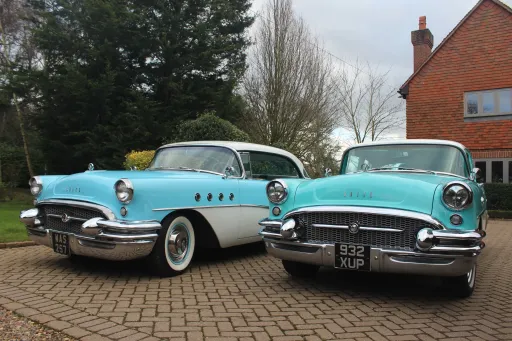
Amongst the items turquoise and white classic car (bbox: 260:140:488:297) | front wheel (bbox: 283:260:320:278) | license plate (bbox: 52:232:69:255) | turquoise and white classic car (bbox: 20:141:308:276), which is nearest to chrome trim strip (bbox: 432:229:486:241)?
turquoise and white classic car (bbox: 260:140:488:297)

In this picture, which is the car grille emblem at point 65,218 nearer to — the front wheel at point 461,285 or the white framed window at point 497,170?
the front wheel at point 461,285

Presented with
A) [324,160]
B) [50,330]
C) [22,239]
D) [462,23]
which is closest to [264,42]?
[324,160]

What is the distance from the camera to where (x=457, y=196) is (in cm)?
360

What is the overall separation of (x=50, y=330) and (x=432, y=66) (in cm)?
1674

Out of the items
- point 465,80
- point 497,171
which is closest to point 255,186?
point 497,171

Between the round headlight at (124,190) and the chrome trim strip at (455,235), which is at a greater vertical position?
the round headlight at (124,190)

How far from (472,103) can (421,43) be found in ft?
13.5

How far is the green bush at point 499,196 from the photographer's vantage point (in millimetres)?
14000

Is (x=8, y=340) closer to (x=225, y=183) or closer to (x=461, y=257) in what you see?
(x=225, y=183)

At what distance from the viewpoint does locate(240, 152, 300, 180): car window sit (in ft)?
19.9

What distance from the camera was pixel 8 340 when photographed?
9.46 feet

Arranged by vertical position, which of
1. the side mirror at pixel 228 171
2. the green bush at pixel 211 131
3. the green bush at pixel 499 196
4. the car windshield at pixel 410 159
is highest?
the green bush at pixel 211 131

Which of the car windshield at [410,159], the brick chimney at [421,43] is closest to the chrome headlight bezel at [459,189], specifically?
the car windshield at [410,159]

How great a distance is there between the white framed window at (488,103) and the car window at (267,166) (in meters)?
11.5
